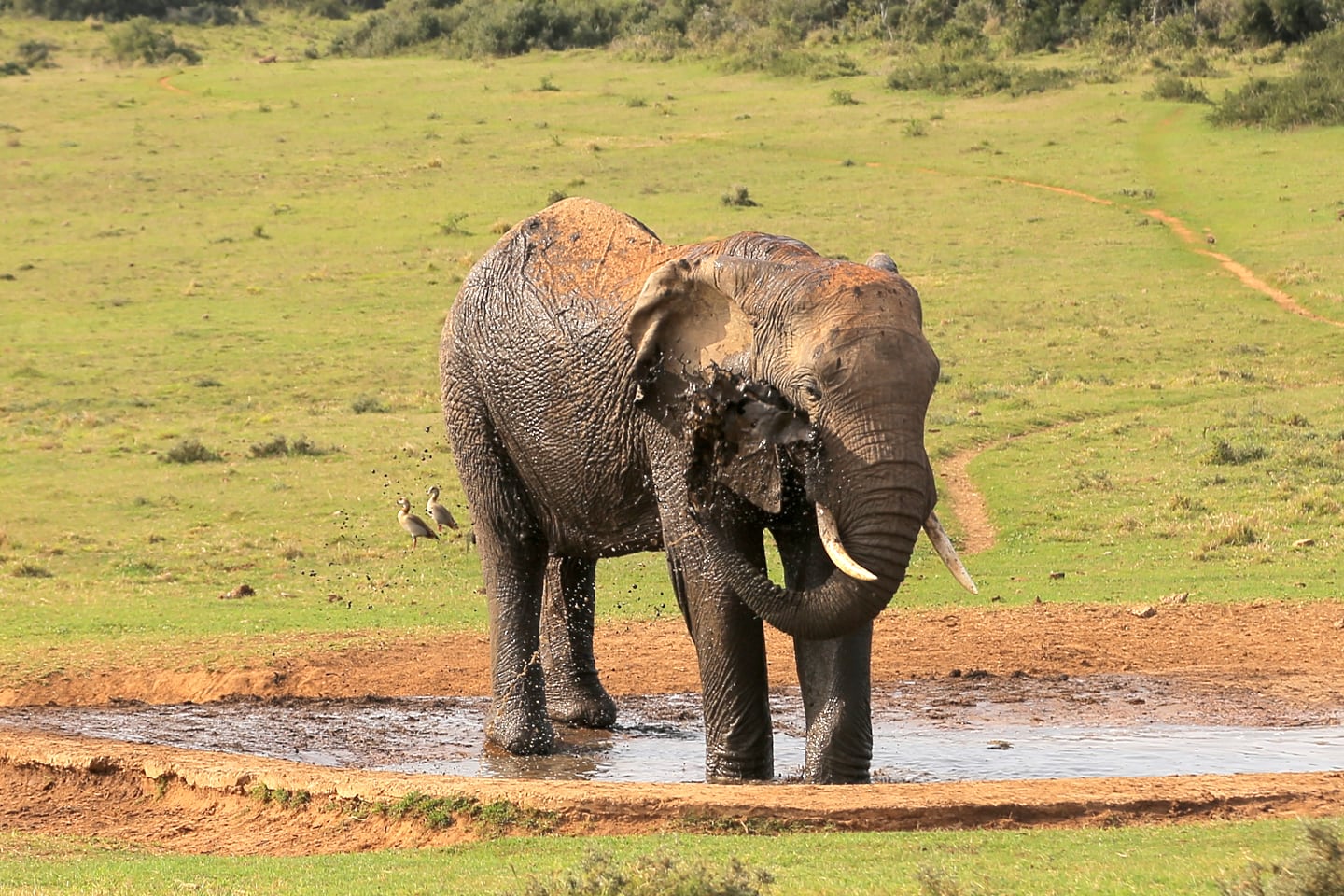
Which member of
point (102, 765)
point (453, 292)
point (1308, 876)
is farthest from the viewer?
point (453, 292)

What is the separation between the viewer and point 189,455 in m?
22.6

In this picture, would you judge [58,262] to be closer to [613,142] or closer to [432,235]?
[432,235]

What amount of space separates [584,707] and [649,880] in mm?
6241

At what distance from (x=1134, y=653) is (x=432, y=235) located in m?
24.4

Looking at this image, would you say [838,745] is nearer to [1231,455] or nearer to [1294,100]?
[1231,455]

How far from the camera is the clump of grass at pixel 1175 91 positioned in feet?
153

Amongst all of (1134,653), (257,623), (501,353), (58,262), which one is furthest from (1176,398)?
(58,262)

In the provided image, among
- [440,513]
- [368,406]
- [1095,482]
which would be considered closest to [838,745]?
[440,513]

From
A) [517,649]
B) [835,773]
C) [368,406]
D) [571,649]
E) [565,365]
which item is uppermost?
[565,365]

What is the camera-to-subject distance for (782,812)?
8.91 m

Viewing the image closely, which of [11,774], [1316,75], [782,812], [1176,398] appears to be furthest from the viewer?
[1316,75]

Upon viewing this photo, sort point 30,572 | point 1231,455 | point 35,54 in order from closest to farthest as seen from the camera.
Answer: point 30,572, point 1231,455, point 35,54

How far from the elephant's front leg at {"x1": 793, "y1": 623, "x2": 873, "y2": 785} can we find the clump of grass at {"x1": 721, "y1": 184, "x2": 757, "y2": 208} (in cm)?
2842

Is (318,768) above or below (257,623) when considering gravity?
above
